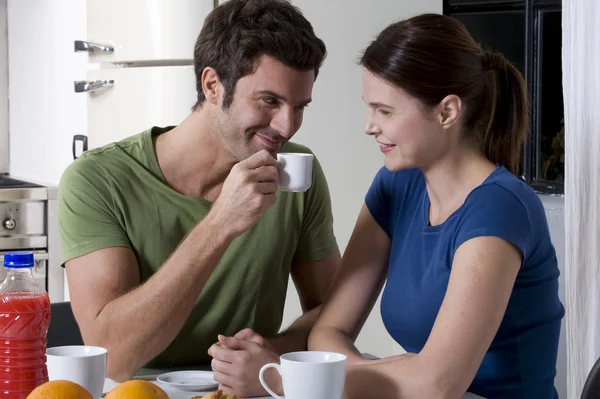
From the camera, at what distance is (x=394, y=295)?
5.14 ft

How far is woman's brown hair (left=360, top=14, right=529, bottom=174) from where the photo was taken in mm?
1470

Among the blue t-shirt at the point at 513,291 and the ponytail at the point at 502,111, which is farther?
the ponytail at the point at 502,111

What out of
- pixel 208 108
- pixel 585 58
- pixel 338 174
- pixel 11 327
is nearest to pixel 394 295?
pixel 208 108

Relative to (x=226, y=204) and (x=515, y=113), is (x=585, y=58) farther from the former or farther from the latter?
(x=226, y=204)

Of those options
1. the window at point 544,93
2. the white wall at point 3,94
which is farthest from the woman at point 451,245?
the white wall at point 3,94

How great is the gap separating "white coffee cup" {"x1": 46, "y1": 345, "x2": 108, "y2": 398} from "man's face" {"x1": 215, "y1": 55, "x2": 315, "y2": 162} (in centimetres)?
61

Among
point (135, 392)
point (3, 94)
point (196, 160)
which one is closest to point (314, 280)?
point (196, 160)

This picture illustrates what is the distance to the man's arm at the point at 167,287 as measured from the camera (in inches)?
58.7

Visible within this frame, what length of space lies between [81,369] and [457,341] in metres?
0.55

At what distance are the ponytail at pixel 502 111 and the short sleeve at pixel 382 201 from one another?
203mm

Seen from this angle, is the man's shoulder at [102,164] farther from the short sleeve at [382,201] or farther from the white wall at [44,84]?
the white wall at [44,84]

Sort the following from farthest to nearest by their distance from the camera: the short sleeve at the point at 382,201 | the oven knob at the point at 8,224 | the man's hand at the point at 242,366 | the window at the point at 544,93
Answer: the oven knob at the point at 8,224 < the window at the point at 544,93 < the short sleeve at the point at 382,201 < the man's hand at the point at 242,366

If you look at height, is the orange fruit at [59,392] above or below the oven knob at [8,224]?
below

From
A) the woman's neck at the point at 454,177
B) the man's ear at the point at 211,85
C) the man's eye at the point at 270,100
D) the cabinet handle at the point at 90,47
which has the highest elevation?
the cabinet handle at the point at 90,47
